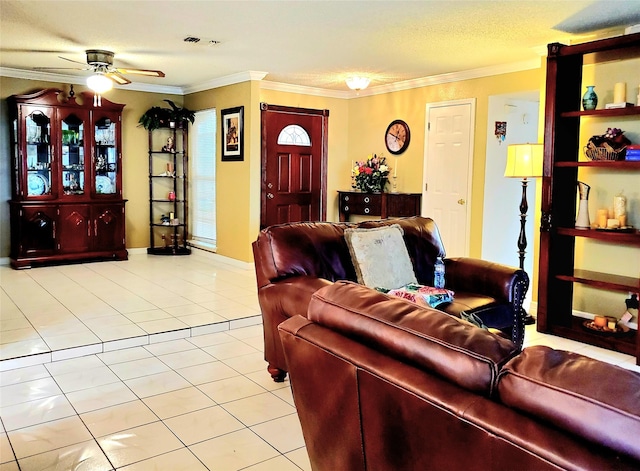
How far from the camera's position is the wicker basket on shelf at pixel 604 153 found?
13.4 feet

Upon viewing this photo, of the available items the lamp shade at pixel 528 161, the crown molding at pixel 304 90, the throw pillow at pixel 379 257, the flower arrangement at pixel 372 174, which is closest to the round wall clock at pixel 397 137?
the flower arrangement at pixel 372 174

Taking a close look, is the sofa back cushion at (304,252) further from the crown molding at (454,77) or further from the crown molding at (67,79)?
the crown molding at (67,79)

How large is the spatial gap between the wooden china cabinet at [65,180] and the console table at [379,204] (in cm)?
304

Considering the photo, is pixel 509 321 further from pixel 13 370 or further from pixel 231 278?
pixel 231 278

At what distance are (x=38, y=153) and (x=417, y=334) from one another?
6.84 m

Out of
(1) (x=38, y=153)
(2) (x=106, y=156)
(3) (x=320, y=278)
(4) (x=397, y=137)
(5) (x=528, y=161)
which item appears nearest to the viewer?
(3) (x=320, y=278)

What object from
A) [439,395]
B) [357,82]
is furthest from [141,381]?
[357,82]

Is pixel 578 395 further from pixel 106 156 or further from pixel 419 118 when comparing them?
pixel 106 156

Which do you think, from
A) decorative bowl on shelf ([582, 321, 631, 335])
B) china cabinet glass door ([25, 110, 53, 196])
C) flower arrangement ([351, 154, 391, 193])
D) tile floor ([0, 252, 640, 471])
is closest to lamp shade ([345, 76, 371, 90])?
flower arrangement ([351, 154, 391, 193])

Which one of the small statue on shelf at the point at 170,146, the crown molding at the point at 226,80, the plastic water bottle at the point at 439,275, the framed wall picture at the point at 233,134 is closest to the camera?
the plastic water bottle at the point at 439,275

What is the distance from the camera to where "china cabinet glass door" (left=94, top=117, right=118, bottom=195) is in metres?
7.31

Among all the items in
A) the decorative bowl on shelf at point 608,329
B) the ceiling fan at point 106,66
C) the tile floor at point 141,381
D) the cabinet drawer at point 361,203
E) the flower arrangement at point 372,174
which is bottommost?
the tile floor at point 141,381

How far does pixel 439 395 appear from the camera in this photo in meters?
1.21

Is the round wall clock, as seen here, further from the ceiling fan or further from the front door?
the ceiling fan
